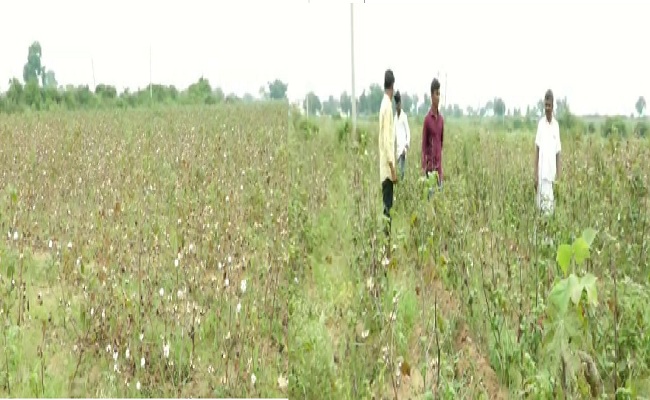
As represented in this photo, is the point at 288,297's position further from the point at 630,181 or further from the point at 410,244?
the point at 630,181

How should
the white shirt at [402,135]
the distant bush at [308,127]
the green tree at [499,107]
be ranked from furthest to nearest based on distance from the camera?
the distant bush at [308,127] < the white shirt at [402,135] < the green tree at [499,107]

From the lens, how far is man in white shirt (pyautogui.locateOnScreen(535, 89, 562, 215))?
3725 millimetres

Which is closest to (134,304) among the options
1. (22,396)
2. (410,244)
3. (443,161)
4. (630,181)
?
(22,396)

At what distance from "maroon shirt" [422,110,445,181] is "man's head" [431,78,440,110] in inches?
2.2

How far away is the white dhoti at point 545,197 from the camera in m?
3.79

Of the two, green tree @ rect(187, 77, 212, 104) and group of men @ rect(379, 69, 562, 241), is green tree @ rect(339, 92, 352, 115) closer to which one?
group of men @ rect(379, 69, 562, 241)

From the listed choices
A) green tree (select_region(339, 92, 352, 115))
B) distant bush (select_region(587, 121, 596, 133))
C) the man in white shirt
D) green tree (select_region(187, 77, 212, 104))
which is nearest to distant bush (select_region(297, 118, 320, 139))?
green tree (select_region(339, 92, 352, 115))

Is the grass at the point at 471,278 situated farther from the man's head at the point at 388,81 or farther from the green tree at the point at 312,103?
the man's head at the point at 388,81

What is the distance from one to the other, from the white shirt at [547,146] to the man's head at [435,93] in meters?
0.59

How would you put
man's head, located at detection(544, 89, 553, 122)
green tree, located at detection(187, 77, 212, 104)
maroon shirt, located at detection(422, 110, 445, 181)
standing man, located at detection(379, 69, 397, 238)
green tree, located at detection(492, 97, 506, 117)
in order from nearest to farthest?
man's head, located at detection(544, 89, 553, 122)
green tree, located at detection(492, 97, 506, 117)
maroon shirt, located at detection(422, 110, 445, 181)
standing man, located at detection(379, 69, 397, 238)
green tree, located at detection(187, 77, 212, 104)

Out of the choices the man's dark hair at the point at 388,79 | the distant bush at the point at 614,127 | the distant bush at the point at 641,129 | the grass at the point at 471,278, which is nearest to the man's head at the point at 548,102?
the grass at the point at 471,278

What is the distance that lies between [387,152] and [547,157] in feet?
3.39

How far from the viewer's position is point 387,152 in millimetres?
4484


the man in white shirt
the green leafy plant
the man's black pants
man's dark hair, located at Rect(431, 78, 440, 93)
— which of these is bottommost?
the green leafy plant
